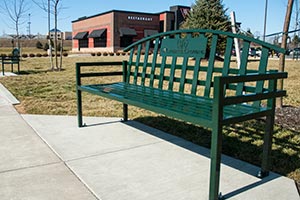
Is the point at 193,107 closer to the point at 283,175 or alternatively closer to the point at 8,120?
the point at 283,175

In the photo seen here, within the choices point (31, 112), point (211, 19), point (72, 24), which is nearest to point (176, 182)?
point (31, 112)

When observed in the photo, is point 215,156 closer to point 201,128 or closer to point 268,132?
point 268,132

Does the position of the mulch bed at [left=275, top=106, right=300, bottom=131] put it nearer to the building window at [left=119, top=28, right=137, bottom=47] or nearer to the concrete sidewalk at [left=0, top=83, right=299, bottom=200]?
the concrete sidewalk at [left=0, top=83, right=299, bottom=200]

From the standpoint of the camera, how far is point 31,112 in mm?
5609

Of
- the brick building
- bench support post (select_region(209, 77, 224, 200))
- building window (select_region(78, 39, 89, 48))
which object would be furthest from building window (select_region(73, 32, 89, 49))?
bench support post (select_region(209, 77, 224, 200))

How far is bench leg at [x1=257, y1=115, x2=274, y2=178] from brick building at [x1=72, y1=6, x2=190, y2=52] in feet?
144

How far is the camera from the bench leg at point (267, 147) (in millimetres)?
2797

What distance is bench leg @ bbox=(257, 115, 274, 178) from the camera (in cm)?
280

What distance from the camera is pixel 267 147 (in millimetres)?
2836

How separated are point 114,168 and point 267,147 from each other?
1482 millimetres

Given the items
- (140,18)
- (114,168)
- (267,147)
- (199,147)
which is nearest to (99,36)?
(140,18)

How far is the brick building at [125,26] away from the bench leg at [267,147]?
144ft

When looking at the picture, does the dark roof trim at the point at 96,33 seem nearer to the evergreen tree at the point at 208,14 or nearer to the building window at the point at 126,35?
the building window at the point at 126,35

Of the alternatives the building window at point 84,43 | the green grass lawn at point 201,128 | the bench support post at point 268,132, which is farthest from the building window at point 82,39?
the bench support post at point 268,132
